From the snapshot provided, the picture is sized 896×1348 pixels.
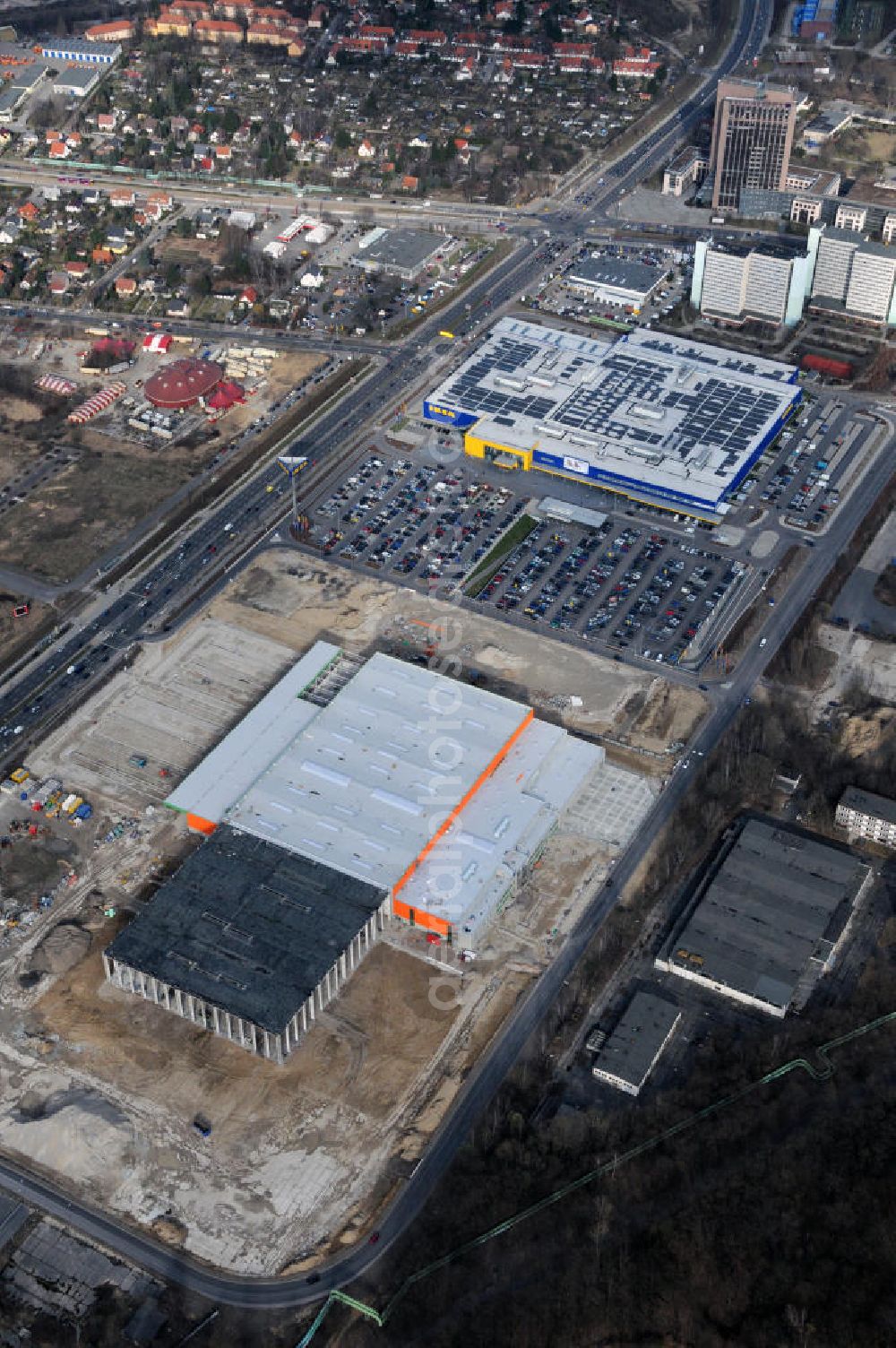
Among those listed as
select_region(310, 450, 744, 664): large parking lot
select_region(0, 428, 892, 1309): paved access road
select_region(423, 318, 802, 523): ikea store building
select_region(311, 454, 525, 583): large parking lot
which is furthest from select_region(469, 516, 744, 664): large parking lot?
select_region(0, 428, 892, 1309): paved access road

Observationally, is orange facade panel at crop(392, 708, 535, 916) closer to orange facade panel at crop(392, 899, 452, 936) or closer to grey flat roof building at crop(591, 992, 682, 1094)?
orange facade panel at crop(392, 899, 452, 936)

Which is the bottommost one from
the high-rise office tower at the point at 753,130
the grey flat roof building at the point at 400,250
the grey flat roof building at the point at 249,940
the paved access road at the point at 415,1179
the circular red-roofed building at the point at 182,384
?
the paved access road at the point at 415,1179

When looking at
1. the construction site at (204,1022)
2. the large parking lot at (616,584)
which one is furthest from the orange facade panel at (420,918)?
the large parking lot at (616,584)

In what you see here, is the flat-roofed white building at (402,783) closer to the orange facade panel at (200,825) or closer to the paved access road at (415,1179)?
the orange facade panel at (200,825)

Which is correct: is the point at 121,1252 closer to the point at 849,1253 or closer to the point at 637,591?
the point at 849,1253

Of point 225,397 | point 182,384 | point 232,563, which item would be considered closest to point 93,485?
point 182,384

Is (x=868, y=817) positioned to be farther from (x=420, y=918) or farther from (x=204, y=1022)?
(x=204, y=1022)
